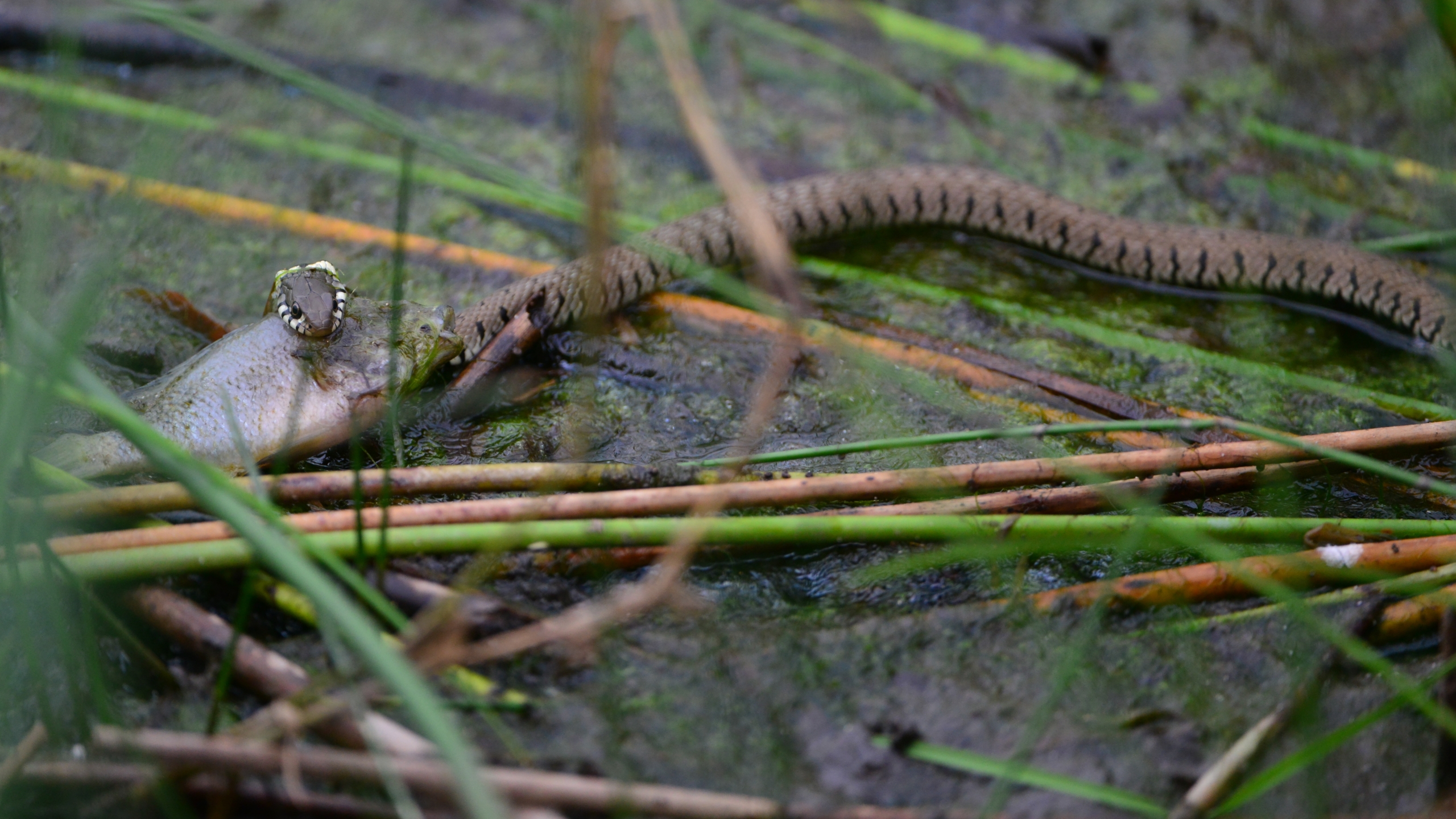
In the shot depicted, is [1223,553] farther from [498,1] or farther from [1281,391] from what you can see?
[498,1]

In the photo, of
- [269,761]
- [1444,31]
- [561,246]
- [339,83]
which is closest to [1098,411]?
[1444,31]

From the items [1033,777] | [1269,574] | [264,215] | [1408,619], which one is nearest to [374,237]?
[264,215]

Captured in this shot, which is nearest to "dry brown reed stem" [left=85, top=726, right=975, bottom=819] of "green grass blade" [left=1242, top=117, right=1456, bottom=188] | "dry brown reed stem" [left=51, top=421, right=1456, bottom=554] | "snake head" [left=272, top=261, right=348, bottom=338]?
"dry brown reed stem" [left=51, top=421, right=1456, bottom=554]

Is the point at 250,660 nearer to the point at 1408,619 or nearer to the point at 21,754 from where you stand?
the point at 21,754

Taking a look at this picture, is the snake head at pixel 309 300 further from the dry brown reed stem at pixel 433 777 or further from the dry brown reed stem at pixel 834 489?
the dry brown reed stem at pixel 433 777

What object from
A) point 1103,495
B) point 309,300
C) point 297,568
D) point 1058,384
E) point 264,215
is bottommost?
point 1103,495

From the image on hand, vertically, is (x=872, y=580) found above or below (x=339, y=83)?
below
